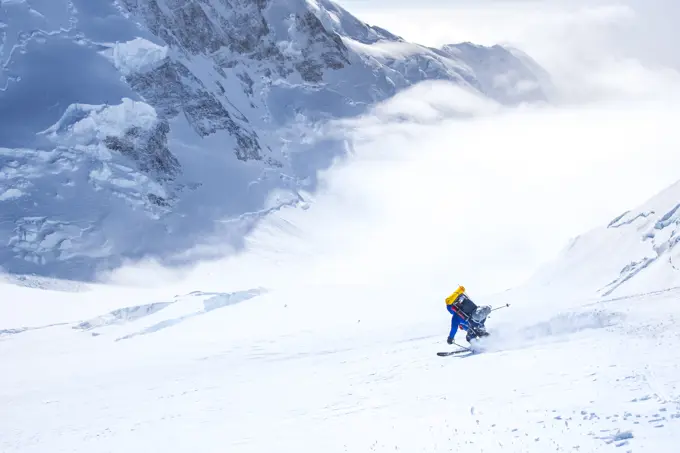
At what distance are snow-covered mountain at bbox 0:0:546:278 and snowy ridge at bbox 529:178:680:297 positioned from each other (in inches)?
3120

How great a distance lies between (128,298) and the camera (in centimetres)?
9350

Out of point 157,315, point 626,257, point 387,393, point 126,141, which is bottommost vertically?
point 387,393

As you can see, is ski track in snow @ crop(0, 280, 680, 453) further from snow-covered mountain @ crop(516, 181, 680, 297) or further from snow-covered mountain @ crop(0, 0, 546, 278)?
snow-covered mountain @ crop(0, 0, 546, 278)

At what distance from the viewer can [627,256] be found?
116ft

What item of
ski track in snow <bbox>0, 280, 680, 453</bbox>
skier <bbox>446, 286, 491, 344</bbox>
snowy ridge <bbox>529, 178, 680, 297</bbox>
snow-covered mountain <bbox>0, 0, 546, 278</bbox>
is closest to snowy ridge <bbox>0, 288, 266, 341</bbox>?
ski track in snow <bbox>0, 280, 680, 453</bbox>

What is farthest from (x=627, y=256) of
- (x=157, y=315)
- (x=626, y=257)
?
(x=157, y=315)

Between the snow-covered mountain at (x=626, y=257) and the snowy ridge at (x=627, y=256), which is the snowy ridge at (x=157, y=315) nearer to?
the snow-covered mountain at (x=626, y=257)

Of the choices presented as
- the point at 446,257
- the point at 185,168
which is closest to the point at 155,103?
the point at 185,168

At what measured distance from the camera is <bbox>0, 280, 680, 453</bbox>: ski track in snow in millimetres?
13336

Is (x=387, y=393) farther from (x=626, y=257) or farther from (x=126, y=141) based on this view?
(x=126, y=141)

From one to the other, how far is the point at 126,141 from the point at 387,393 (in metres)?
114

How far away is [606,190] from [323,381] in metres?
192

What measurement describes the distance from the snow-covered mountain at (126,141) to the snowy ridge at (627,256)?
7925cm

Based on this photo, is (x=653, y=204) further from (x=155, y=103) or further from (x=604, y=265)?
(x=155, y=103)
